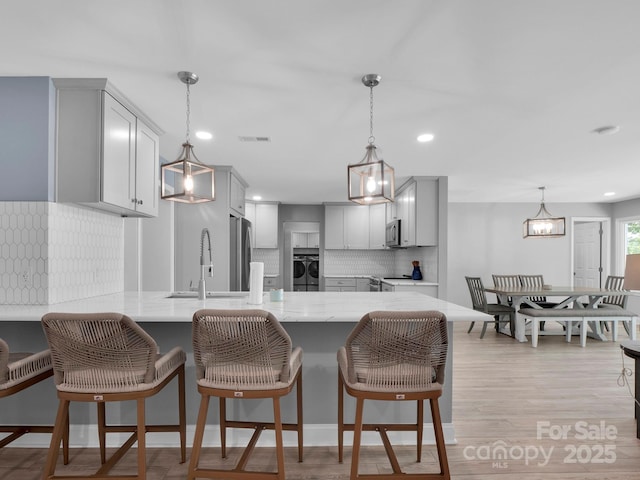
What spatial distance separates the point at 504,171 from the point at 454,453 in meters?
3.89

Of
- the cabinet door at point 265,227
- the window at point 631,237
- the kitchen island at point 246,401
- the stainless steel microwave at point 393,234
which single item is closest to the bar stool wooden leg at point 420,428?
the kitchen island at point 246,401

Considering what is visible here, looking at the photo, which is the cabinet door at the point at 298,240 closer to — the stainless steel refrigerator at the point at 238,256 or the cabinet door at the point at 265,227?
the cabinet door at the point at 265,227

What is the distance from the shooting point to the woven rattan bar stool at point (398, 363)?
177 centimetres

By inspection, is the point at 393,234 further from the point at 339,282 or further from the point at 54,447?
the point at 54,447

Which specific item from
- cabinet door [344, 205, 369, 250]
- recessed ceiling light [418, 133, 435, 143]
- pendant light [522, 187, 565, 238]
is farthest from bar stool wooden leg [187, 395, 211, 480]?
pendant light [522, 187, 565, 238]

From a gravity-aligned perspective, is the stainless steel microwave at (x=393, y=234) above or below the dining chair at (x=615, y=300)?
above

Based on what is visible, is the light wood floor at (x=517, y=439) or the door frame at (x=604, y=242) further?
the door frame at (x=604, y=242)

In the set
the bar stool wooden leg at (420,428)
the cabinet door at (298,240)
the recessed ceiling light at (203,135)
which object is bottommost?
the bar stool wooden leg at (420,428)

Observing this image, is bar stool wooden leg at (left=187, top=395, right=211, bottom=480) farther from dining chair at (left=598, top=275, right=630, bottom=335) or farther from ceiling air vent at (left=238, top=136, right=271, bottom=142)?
dining chair at (left=598, top=275, right=630, bottom=335)

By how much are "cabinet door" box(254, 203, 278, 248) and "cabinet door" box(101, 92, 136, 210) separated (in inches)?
183

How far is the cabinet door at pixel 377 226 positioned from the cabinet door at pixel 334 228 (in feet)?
1.84

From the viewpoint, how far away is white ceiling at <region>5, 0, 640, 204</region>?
5.95 ft

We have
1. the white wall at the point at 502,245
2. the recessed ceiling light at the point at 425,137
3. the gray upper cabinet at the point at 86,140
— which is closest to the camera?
the gray upper cabinet at the point at 86,140

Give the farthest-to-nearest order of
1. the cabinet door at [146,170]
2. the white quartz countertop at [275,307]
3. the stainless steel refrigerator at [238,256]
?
the stainless steel refrigerator at [238,256]
the cabinet door at [146,170]
the white quartz countertop at [275,307]
